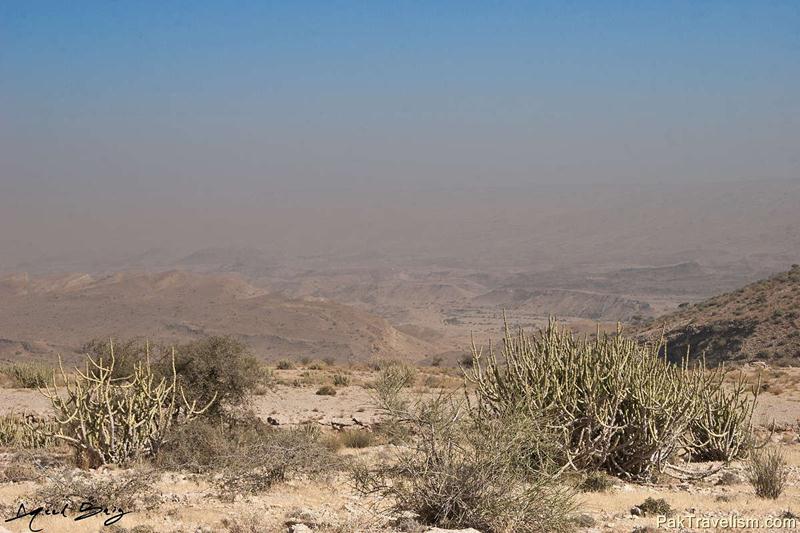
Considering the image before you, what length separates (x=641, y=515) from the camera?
10.2 metres

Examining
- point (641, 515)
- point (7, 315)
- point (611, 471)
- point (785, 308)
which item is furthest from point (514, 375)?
point (7, 315)

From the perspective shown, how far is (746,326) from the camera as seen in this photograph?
37500mm

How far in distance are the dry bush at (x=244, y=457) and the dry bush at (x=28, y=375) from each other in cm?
1238

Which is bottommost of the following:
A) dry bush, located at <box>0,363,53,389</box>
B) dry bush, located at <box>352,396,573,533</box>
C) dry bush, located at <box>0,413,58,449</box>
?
dry bush, located at <box>0,363,53,389</box>

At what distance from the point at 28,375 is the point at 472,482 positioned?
1996cm

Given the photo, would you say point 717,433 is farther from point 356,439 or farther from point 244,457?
point 244,457

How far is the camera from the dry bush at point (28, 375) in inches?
971

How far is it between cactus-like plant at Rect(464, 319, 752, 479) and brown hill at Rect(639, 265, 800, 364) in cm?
1982

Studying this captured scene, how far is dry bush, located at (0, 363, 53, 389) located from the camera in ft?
80.9

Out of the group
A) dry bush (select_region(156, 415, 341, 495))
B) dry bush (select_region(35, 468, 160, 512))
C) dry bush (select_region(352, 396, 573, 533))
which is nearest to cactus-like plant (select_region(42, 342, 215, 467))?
dry bush (select_region(156, 415, 341, 495))

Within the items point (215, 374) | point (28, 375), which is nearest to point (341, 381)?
point (215, 374)

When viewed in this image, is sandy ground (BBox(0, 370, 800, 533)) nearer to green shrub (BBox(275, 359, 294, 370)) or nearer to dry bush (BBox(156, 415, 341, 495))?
dry bush (BBox(156, 415, 341, 495))

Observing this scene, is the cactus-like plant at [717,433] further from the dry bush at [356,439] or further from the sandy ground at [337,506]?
the dry bush at [356,439]

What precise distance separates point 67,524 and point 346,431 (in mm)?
9157
